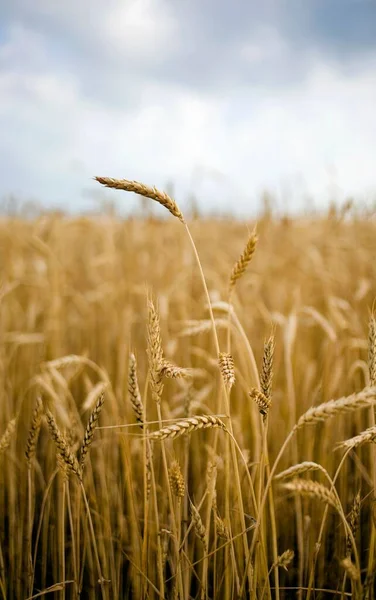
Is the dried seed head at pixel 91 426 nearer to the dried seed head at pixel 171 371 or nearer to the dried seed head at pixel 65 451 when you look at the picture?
the dried seed head at pixel 65 451

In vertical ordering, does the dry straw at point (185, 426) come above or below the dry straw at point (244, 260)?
below

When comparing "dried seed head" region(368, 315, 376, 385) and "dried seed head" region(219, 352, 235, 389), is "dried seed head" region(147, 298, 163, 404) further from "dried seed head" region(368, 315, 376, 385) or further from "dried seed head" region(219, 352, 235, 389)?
"dried seed head" region(368, 315, 376, 385)

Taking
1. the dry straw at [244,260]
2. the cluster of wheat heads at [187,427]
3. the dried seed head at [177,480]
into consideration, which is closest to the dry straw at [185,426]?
the cluster of wheat heads at [187,427]

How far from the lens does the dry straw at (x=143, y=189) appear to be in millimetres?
793

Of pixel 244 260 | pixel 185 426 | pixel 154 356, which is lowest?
pixel 185 426

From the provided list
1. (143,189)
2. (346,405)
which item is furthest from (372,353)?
(143,189)

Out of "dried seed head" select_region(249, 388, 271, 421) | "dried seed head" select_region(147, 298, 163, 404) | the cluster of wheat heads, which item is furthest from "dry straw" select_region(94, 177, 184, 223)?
"dried seed head" select_region(249, 388, 271, 421)

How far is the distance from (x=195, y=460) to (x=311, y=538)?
526mm

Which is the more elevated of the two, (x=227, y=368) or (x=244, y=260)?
(x=244, y=260)

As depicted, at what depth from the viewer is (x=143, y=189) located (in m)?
0.80

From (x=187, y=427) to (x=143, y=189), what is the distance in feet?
1.21

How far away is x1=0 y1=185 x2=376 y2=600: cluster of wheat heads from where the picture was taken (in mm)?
862

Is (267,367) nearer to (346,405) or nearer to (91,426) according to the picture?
(346,405)

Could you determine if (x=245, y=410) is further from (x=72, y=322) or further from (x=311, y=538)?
(x=72, y=322)
